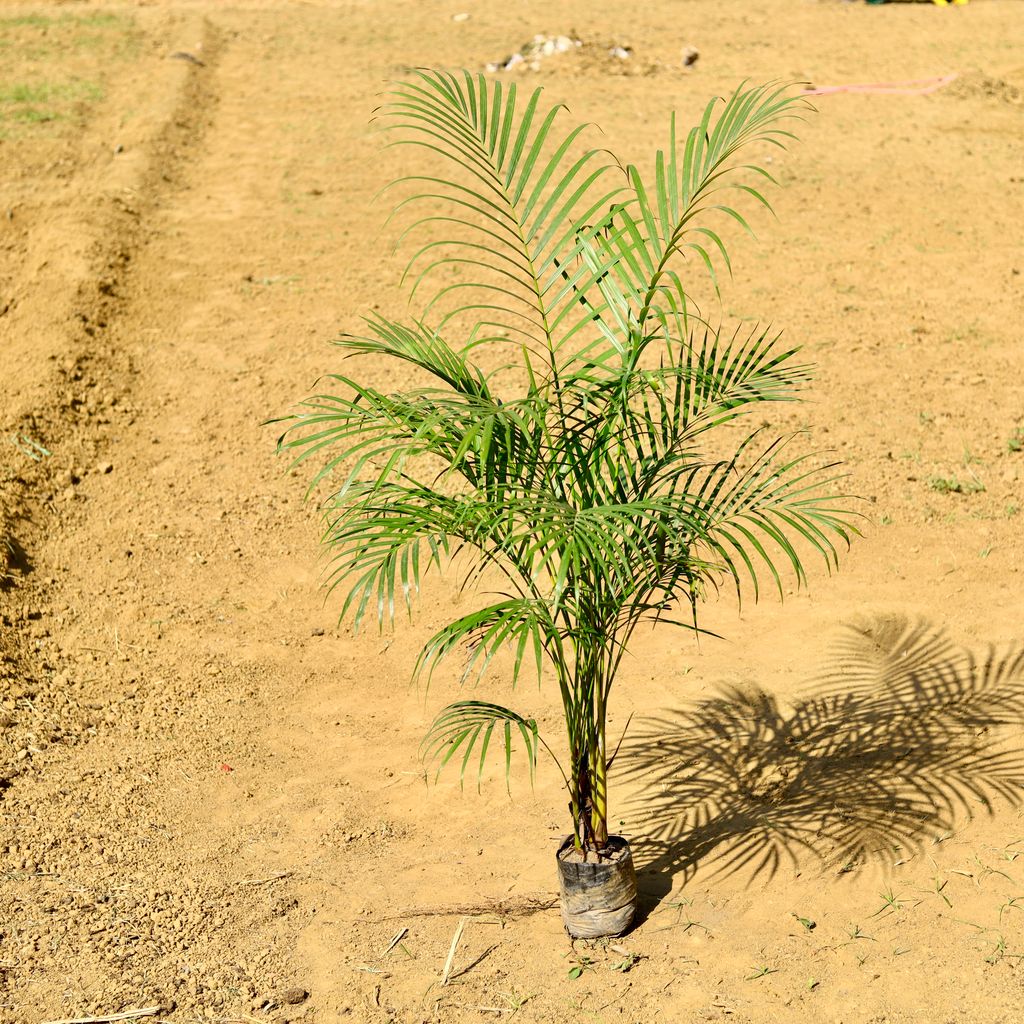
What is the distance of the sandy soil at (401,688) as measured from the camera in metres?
3.52

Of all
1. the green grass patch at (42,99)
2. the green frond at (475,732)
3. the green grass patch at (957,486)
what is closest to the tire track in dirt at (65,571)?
the green grass patch at (42,99)

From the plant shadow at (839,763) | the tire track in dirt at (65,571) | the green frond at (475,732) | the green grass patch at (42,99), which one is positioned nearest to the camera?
the green frond at (475,732)

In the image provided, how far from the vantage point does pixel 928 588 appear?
5.14 m

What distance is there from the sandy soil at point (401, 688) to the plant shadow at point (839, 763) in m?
0.01

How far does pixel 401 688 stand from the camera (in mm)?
4953

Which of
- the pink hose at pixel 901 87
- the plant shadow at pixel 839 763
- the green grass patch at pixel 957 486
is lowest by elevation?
the plant shadow at pixel 839 763

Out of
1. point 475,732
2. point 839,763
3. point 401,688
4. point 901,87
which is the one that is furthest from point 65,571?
point 901,87

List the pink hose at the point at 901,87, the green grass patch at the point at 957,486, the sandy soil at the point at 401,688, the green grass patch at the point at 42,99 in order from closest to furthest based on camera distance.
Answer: the sandy soil at the point at 401,688 < the green grass patch at the point at 957,486 < the green grass patch at the point at 42,99 < the pink hose at the point at 901,87

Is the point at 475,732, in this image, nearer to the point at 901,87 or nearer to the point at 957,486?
the point at 957,486

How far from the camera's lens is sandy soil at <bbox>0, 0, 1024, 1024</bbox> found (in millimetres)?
3521

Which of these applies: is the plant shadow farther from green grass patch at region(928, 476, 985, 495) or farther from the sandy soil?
green grass patch at region(928, 476, 985, 495)

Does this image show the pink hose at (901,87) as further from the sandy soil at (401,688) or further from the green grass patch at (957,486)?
the green grass patch at (957,486)

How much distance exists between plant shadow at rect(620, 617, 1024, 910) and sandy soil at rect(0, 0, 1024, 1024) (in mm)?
14

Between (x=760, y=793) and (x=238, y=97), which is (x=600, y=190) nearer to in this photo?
(x=238, y=97)
